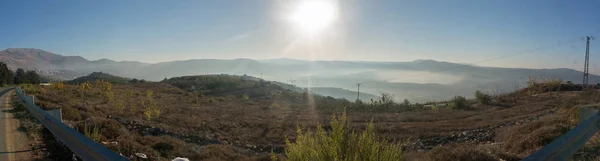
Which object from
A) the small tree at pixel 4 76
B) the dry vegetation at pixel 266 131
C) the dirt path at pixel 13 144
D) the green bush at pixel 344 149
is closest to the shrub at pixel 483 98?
the dry vegetation at pixel 266 131

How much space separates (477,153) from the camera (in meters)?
7.76

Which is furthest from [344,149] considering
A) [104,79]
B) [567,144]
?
[104,79]

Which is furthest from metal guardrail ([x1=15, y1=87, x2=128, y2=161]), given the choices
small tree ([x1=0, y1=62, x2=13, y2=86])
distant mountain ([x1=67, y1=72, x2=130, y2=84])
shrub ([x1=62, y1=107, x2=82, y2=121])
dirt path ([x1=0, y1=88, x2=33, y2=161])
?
distant mountain ([x1=67, y1=72, x2=130, y2=84])

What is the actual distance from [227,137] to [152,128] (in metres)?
3.45

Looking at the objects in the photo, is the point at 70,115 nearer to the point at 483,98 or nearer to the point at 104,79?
the point at 483,98

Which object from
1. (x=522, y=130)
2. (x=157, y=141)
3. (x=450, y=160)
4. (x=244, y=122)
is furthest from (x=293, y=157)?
(x=244, y=122)

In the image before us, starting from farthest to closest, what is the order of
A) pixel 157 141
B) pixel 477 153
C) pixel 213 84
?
pixel 213 84 < pixel 157 141 < pixel 477 153

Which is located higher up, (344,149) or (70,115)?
(344,149)

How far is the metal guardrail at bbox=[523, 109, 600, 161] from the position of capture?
3047 millimetres

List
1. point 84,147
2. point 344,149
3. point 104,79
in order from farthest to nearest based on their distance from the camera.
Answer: point 104,79 < point 344,149 < point 84,147

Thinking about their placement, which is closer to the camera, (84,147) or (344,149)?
(84,147)

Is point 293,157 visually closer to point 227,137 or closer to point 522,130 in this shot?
point 522,130

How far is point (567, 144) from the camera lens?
3602 mm

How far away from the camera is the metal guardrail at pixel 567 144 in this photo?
305 cm
